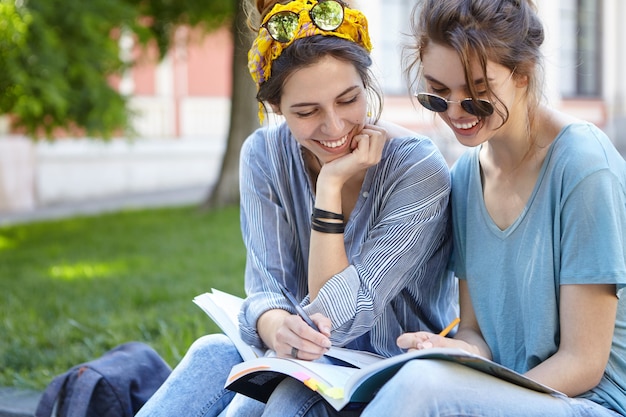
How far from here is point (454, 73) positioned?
2023mm

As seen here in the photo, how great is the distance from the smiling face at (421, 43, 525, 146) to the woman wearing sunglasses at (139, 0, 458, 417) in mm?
297

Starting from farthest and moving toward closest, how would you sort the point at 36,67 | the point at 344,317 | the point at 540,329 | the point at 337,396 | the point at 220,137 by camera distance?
the point at 220,137
the point at 36,67
the point at 344,317
the point at 540,329
the point at 337,396

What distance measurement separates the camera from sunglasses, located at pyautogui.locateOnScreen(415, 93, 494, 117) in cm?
199

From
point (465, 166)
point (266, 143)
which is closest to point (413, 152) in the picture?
point (465, 166)

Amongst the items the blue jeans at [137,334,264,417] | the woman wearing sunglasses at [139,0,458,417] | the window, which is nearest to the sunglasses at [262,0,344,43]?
the woman wearing sunglasses at [139,0,458,417]

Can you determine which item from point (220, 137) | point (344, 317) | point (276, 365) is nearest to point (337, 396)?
point (276, 365)

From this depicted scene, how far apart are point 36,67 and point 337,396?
579cm

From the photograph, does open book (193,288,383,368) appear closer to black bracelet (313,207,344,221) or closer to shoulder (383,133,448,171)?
black bracelet (313,207,344,221)

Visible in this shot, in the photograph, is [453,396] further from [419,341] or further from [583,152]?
[583,152]

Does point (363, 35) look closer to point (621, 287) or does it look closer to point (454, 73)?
point (454, 73)

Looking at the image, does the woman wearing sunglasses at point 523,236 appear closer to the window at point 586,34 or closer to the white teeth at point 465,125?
the white teeth at point 465,125

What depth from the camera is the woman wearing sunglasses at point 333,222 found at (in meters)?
2.27

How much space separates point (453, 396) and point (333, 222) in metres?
0.69

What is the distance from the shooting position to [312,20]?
7.79 feet
